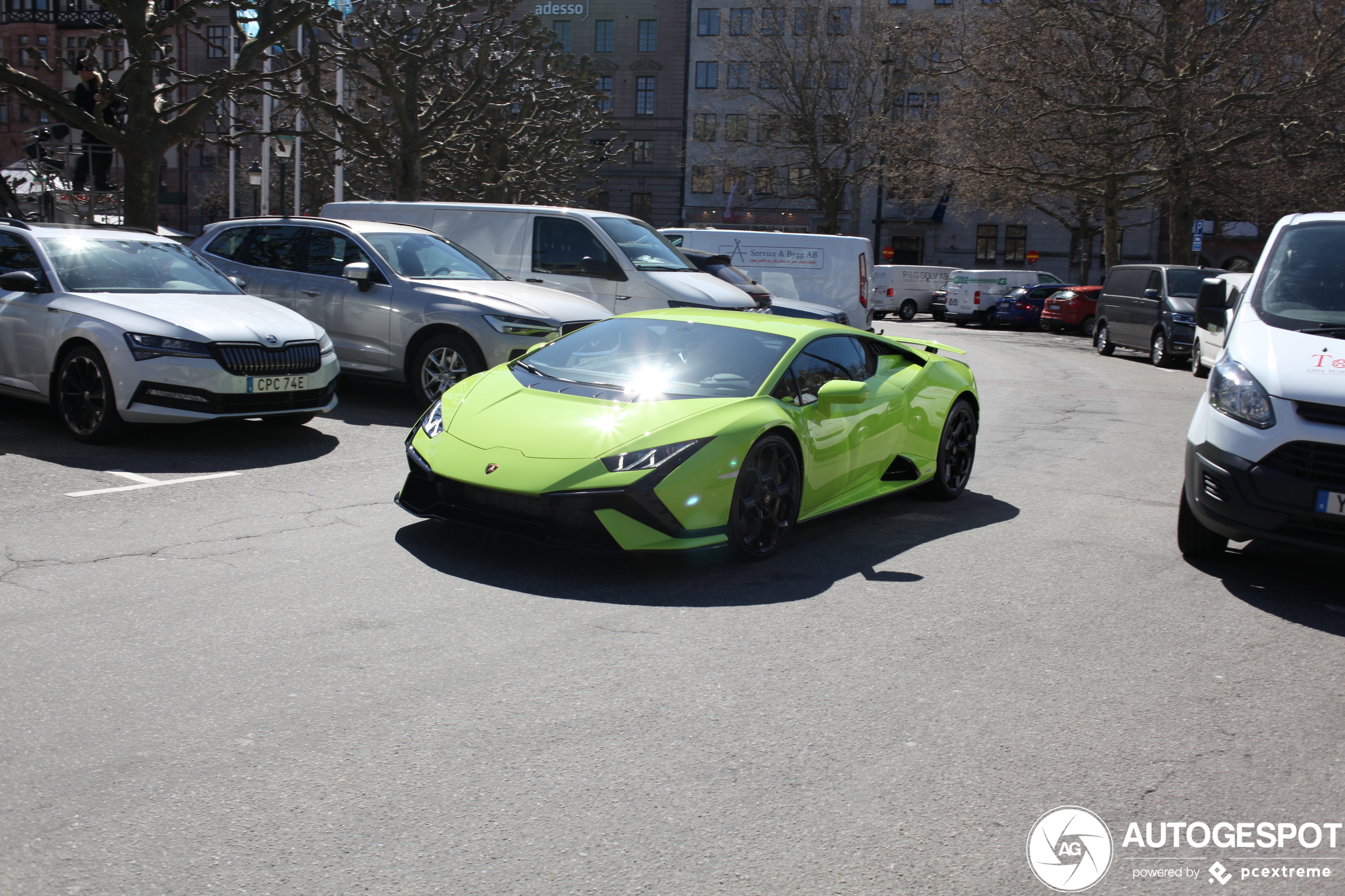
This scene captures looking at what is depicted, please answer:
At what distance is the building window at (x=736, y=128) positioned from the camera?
62156 millimetres

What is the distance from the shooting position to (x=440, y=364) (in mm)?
11258

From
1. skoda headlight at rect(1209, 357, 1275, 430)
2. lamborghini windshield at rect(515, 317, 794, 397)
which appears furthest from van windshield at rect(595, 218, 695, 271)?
skoda headlight at rect(1209, 357, 1275, 430)

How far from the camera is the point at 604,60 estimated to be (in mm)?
70688

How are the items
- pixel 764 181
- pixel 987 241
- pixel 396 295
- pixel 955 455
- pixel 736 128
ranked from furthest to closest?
1. pixel 987 241
2. pixel 736 128
3. pixel 764 181
4. pixel 396 295
5. pixel 955 455

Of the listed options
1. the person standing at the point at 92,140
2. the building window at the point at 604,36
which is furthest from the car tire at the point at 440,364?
the building window at the point at 604,36

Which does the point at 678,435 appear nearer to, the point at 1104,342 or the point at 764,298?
the point at 764,298

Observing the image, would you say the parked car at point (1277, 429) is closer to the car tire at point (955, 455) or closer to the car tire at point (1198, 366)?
the car tire at point (955, 455)

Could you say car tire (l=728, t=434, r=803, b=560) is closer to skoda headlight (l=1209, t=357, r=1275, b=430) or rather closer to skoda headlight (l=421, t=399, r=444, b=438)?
skoda headlight (l=421, t=399, r=444, b=438)

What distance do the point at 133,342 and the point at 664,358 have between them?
4084 mm

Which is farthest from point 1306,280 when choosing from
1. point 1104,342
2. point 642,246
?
point 1104,342

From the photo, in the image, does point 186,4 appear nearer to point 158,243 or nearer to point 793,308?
point 158,243
